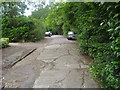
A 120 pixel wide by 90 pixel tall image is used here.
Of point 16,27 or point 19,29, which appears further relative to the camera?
point 16,27

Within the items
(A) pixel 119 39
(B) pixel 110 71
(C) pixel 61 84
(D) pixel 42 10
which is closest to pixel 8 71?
(C) pixel 61 84

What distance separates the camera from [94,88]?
2729 mm

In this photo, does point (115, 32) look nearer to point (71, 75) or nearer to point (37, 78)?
point (71, 75)

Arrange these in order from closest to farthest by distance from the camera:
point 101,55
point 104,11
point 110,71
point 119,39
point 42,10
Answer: point 119,39, point 110,71, point 101,55, point 104,11, point 42,10

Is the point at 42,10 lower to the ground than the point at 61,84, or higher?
higher

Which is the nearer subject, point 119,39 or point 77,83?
point 119,39

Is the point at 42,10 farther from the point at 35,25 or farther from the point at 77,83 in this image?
the point at 77,83

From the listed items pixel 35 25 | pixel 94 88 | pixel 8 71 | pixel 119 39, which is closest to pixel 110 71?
pixel 119 39

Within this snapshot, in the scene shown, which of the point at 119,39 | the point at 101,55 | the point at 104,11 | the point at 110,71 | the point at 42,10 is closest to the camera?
the point at 119,39

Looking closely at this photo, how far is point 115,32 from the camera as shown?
1945 mm

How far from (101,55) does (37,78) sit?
6.00 ft

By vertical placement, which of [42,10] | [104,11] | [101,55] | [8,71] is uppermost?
[42,10]

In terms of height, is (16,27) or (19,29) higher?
(16,27)

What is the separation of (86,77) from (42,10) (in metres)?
34.8
